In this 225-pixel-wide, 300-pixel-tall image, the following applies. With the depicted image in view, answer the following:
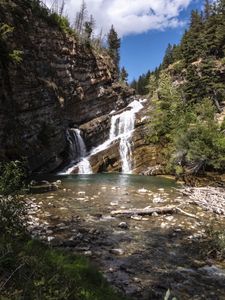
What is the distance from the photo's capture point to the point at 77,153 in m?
41.2

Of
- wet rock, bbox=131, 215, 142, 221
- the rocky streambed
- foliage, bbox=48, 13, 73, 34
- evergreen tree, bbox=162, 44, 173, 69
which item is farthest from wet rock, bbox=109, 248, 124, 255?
evergreen tree, bbox=162, 44, 173, 69

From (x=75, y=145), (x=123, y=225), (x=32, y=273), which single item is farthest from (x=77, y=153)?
(x=32, y=273)

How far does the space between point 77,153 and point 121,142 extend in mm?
5795

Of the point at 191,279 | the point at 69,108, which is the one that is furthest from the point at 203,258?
the point at 69,108

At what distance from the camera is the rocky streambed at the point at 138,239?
8.48 metres

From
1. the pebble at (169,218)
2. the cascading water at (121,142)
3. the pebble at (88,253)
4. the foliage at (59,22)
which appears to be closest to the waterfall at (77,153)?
the cascading water at (121,142)

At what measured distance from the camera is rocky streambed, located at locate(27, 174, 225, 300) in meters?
8.48

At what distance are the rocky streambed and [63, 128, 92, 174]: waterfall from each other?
1732 cm

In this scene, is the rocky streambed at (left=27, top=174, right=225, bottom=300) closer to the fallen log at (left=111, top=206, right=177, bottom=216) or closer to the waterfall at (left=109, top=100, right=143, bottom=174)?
the fallen log at (left=111, top=206, right=177, bottom=216)

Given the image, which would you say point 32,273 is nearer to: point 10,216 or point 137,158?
point 10,216

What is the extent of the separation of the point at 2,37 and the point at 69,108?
18114mm

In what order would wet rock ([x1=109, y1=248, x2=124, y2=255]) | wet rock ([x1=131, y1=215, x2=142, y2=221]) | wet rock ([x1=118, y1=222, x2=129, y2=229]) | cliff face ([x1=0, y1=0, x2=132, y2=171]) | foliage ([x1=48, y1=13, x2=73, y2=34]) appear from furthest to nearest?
foliage ([x1=48, y1=13, x2=73, y2=34]), cliff face ([x1=0, y1=0, x2=132, y2=171]), wet rock ([x1=131, y1=215, x2=142, y2=221]), wet rock ([x1=118, y1=222, x2=129, y2=229]), wet rock ([x1=109, y1=248, x2=124, y2=255])

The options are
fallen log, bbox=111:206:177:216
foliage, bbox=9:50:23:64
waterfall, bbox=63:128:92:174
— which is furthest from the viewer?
waterfall, bbox=63:128:92:174

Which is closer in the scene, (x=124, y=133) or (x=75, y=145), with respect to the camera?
(x=75, y=145)
